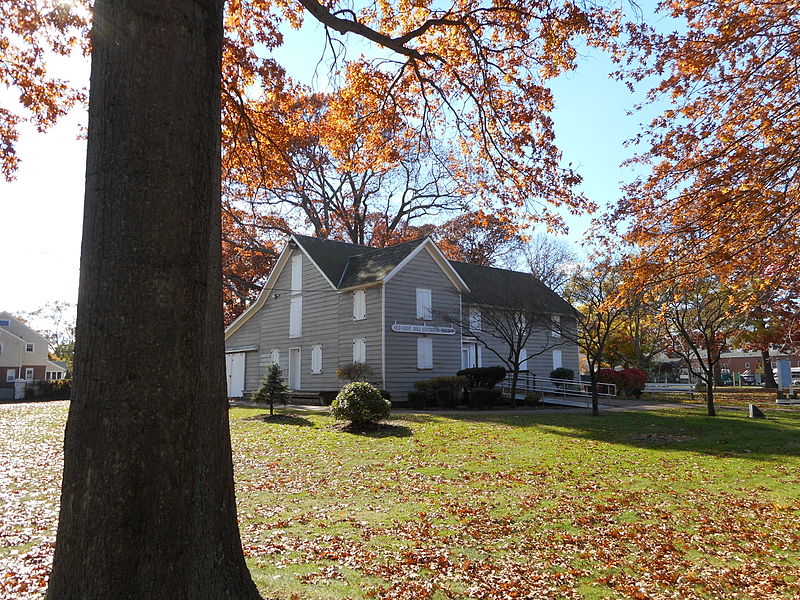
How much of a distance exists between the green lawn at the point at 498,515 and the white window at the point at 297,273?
44.5ft

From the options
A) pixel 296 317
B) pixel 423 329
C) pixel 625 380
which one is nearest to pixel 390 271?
pixel 423 329

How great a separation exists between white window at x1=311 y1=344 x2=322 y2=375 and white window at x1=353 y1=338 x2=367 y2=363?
219cm

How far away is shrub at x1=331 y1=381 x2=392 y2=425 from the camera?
554 inches

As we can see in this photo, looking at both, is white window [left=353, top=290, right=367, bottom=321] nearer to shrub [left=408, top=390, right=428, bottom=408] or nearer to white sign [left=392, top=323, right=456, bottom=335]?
white sign [left=392, top=323, right=456, bottom=335]

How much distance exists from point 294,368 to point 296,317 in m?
2.46

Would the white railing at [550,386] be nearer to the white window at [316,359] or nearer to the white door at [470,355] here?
the white door at [470,355]

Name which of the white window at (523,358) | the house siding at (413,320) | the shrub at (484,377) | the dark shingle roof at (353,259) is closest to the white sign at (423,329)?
the house siding at (413,320)

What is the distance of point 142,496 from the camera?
2.77 m

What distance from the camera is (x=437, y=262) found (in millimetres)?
24875

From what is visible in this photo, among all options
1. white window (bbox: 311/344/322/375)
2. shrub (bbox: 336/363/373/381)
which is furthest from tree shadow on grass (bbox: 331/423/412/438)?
white window (bbox: 311/344/322/375)

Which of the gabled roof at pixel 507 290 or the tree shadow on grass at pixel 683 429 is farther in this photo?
the gabled roof at pixel 507 290

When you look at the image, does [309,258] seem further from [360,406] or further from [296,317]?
[360,406]

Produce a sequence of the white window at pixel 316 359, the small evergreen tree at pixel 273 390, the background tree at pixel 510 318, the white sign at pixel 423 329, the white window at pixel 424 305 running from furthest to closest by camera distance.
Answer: the white window at pixel 316 359 → the white window at pixel 424 305 → the white sign at pixel 423 329 → the background tree at pixel 510 318 → the small evergreen tree at pixel 273 390

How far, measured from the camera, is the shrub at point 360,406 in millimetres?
14062
